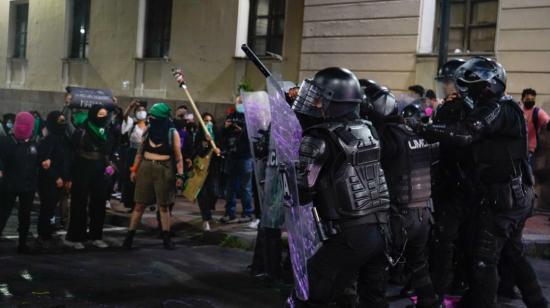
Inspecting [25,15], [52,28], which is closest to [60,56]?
[52,28]

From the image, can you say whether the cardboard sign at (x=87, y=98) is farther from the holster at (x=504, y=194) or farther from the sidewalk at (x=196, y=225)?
the holster at (x=504, y=194)

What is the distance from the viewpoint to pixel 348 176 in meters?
4.22

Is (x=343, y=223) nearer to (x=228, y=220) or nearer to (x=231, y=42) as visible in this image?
(x=228, y=220)

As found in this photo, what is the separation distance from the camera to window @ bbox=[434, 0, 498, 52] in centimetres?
1252

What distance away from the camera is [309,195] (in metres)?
4.26

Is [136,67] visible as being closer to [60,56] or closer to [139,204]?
[60,56]

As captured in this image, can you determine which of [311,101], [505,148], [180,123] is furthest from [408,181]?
[180,123]

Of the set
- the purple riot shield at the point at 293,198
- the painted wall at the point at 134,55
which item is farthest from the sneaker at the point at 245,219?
the painted wall at the point at 134,55

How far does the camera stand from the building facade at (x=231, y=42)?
12230 millimetres

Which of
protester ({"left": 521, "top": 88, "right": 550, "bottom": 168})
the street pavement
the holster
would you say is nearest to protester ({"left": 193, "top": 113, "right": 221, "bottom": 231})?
the street pavement

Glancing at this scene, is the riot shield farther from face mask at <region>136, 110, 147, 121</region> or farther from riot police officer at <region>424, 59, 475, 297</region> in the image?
face mask at <region>136, 110, 147, 121</region>

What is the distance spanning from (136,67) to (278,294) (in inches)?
543

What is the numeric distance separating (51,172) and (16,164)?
34.4 inches

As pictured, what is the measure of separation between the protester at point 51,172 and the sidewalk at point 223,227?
71.0 inches
